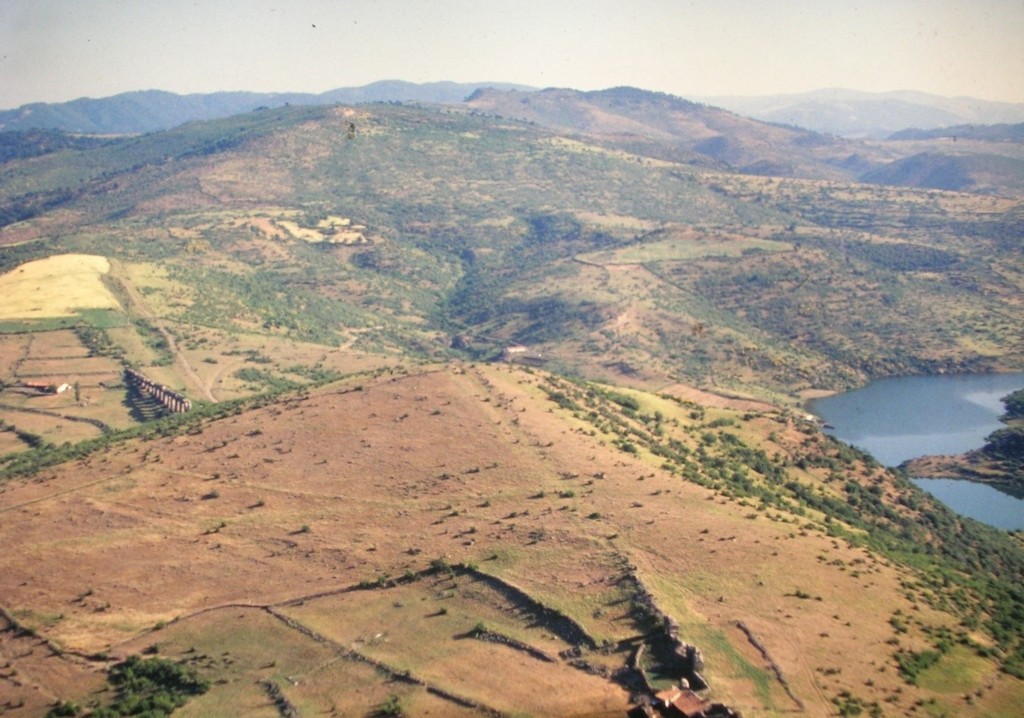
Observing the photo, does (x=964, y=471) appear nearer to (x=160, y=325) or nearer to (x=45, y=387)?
(x=45, y=387)

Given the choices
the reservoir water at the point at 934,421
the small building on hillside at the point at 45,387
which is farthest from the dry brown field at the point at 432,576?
the reservoir water at the point at 934,421

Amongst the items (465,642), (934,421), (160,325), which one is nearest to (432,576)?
(465,642)

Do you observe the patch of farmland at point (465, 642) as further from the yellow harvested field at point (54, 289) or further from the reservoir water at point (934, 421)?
the yellow harvested field at point (54, 289)

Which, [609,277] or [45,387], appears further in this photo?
[609,277]

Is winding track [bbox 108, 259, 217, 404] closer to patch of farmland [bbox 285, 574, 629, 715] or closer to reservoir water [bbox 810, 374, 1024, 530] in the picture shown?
patch of farmland [bbox 285, 574, 629, 715]

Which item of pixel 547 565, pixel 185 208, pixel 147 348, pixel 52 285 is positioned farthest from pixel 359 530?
pixel 185 208

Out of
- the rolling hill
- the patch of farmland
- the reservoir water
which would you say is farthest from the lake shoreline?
the patch of farmland

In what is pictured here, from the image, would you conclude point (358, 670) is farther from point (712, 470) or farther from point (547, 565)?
point (712, 470)

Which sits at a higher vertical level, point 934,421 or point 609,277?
point 609,277
